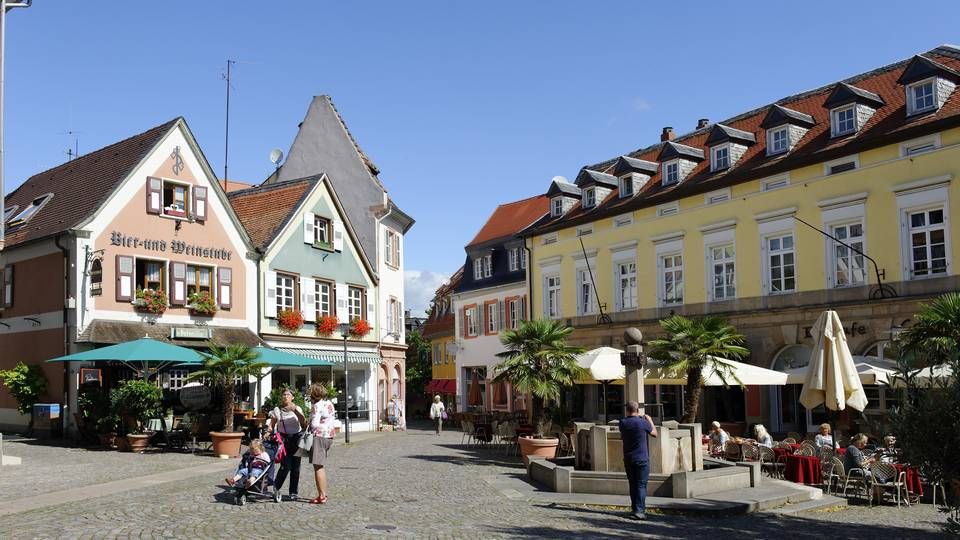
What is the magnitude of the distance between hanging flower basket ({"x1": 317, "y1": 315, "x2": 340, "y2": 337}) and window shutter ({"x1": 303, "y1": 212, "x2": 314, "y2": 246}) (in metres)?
2.80

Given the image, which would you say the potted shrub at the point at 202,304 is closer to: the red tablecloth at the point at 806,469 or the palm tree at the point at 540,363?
the palm tree at the point at 540,363

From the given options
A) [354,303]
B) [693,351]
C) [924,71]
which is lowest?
[693,351]

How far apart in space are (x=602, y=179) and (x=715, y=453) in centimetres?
1913

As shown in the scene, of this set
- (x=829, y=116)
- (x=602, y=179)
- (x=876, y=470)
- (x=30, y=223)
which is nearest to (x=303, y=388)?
(x=30, y=223)

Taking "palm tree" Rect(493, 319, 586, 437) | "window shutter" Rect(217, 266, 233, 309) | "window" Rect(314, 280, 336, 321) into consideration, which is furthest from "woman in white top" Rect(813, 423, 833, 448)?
"window" Rect(314, 280, 336, 321)

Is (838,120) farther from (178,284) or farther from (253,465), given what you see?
(253,465)

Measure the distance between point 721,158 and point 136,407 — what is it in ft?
65.2

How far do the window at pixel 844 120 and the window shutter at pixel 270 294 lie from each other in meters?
18.6

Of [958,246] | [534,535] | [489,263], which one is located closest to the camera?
[534,535]

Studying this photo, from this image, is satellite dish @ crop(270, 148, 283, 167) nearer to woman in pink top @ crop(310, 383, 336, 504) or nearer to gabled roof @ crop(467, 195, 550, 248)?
gabled roof @ crop(467, 195, 550, 248)

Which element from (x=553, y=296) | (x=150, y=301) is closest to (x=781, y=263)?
(x=553, y=296)

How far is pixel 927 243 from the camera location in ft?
81.3

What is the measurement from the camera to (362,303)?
123ft

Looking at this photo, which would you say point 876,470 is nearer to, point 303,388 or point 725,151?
point 725,151
